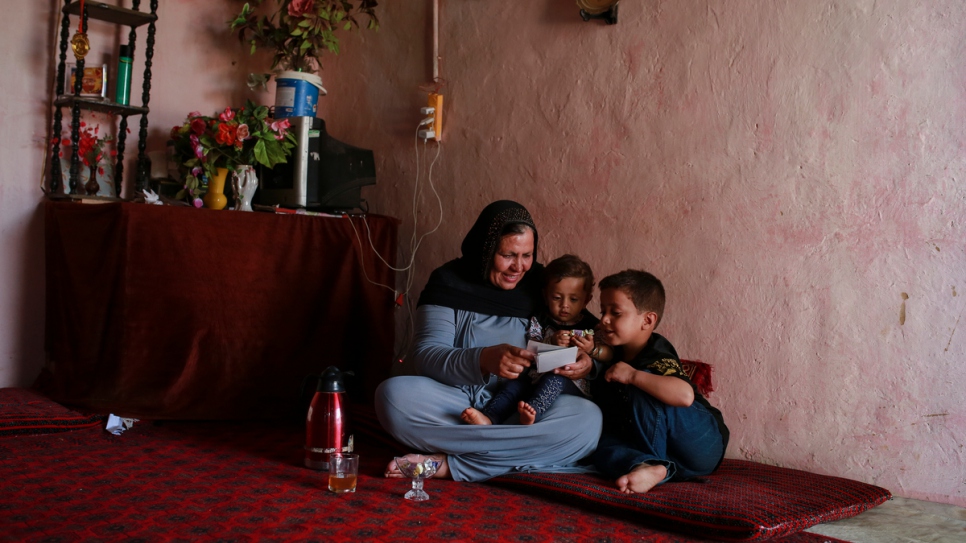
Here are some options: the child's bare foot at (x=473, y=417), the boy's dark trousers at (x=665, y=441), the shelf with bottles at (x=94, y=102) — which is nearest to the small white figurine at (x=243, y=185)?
the shelf with bottles at (x=94, y=102)

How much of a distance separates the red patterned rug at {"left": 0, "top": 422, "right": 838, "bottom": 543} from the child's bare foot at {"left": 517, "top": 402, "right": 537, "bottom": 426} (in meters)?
0.22

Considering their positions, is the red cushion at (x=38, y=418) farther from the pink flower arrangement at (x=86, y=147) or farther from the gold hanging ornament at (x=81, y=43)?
the gold hanging ornament at (x=81, y=43)

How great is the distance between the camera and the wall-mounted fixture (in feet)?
10.1

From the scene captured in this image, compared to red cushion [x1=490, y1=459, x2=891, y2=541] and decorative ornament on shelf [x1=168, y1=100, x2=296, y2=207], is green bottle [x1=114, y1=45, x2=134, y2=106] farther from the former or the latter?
red cushion [x1=490, y1=459, x2=891, y2=541]

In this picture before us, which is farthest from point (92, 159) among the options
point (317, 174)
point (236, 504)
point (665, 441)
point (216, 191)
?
point (665, 441)

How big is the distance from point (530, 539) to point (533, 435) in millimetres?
486

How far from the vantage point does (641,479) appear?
2.29 m

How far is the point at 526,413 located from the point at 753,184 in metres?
1.14

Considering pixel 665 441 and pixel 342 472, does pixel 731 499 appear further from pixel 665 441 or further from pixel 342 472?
pixel 342 472

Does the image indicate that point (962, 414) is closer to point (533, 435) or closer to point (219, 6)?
point (533, 435)

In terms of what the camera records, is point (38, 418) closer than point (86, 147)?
Yes

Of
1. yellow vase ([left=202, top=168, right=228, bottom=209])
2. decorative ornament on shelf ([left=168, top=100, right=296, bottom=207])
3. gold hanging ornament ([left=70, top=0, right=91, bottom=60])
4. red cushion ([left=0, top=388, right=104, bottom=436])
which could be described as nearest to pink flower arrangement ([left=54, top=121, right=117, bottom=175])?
gold hanging ornament ([left=70, top=0, right=91, bottom=60])

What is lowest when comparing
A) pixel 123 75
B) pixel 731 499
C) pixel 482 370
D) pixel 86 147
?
pixel 731 499

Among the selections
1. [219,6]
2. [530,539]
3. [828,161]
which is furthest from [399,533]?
[219,6]
